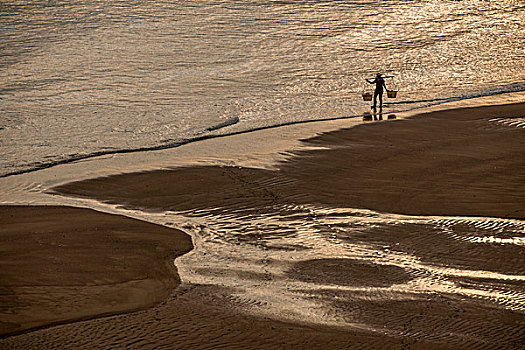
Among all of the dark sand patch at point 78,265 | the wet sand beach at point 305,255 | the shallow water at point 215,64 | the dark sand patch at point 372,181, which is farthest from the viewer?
the shallow water at point 215,64

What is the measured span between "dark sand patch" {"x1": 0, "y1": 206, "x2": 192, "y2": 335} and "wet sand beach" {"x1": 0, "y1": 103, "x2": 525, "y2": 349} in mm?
34

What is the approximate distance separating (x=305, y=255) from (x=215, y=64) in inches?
870

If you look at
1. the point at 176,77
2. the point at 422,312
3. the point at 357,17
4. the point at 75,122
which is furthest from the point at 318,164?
the point at 357,17

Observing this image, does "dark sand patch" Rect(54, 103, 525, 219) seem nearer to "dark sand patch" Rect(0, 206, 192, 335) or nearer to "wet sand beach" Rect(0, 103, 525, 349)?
"wet sand beach" Rect(0, 103, 525, 349)

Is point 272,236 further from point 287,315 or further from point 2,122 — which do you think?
point 2,122

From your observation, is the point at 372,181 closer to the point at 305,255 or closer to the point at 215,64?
the point at 305,255

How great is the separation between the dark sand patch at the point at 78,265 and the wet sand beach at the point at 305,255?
3 cm

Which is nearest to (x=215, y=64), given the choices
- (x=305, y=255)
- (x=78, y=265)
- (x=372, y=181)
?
(x=372, y=181)

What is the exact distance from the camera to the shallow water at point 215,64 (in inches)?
813

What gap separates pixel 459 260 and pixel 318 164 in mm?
5853

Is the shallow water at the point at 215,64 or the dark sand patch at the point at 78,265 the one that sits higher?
the shallow water at the point at 215,64

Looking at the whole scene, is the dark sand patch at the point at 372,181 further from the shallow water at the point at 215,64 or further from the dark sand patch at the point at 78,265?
the shallow water at the point at 215,64

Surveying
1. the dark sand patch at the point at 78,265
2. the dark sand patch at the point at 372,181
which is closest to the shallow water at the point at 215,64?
the dark sand patch at the point at 372,181

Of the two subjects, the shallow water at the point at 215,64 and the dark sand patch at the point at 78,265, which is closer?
the dark sand patch at the point at 78,265
